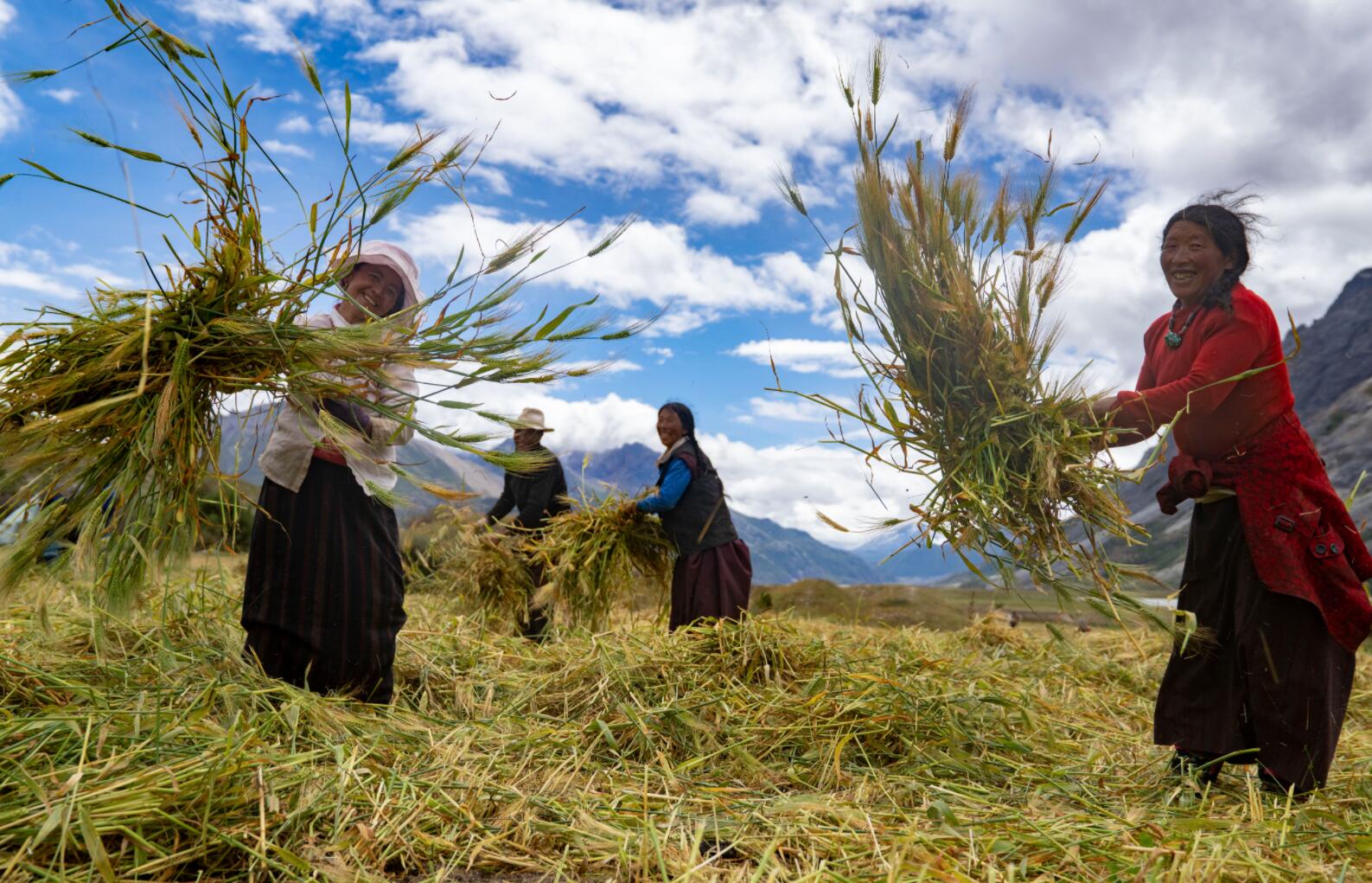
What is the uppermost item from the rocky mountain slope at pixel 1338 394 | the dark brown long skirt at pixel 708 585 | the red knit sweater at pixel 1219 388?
the rocky mountain slope at pixel 1338 394

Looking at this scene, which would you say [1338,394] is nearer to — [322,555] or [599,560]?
[599,560]

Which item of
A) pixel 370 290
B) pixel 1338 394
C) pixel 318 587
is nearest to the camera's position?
pixel 318 587

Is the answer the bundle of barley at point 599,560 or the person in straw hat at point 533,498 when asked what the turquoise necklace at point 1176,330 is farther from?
the person in straw hat at point 533,498

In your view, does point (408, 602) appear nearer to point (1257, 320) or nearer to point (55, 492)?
point (55, 492)

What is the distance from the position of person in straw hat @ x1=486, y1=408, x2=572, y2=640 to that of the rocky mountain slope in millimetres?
61400

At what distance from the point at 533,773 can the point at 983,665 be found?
239 cm

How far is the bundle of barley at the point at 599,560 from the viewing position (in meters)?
4.66

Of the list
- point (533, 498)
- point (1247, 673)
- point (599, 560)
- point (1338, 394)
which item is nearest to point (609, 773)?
point (1247, 673)

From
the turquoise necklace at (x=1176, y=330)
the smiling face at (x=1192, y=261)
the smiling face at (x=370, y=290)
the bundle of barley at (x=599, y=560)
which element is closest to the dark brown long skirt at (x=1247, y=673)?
the turquoise necklace at (x=1176, y=330)

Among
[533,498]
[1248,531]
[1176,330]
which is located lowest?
[1248,531]

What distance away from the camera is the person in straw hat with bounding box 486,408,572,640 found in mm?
5430

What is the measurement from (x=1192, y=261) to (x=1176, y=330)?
9.1 inches

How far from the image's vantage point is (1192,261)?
8.91ft

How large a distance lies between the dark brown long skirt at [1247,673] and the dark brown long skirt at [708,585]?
6.93 feet
